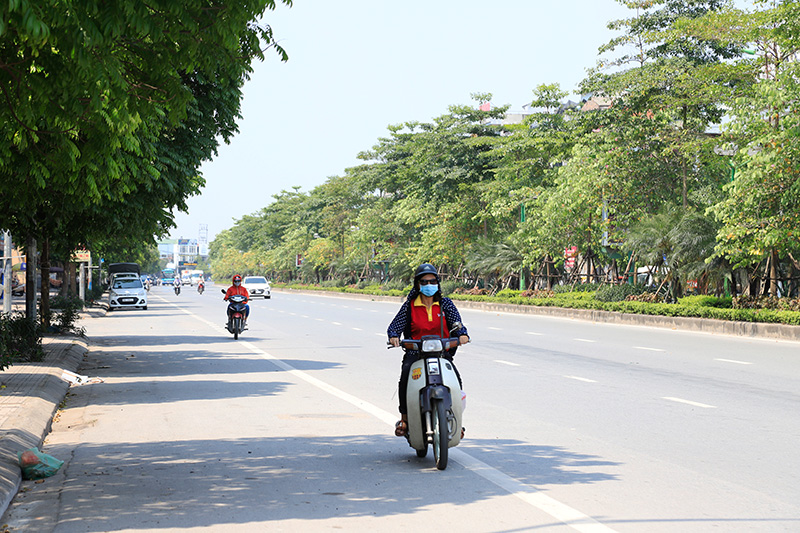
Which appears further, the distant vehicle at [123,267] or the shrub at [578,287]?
→ the distant vehicle at [123,267]

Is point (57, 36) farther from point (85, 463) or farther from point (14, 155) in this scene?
point (85, 463)

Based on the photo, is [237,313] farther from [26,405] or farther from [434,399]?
[434,399]

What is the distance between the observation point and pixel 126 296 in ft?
149

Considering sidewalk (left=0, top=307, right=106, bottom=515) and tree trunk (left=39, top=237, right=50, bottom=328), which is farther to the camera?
tree trunk (left=39, top=237, right=50, bottom=328)

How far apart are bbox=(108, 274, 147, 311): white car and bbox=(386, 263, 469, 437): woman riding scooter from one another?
129ft

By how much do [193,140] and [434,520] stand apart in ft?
34.4

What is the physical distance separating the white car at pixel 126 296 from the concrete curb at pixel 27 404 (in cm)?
2757

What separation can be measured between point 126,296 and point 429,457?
→ 39.6m

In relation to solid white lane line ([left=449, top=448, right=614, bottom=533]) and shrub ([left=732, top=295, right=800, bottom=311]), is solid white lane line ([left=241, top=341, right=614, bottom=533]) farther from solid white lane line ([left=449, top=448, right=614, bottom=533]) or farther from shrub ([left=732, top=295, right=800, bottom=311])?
shrub ([left=732, top=295, right=800, bottom=311])

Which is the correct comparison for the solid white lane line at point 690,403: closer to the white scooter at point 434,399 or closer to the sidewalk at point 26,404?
the white scooter at point 434,399

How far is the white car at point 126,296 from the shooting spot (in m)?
45.2

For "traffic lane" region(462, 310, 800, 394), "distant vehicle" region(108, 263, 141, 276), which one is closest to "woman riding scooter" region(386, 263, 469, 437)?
"traffic lane" region(462, 310, 800, 394)

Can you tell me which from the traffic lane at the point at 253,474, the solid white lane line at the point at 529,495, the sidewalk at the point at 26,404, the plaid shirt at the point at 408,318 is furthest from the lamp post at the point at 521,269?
the plaid shirt at the point at 408,318

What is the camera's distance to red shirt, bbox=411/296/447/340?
7949 millimetres
